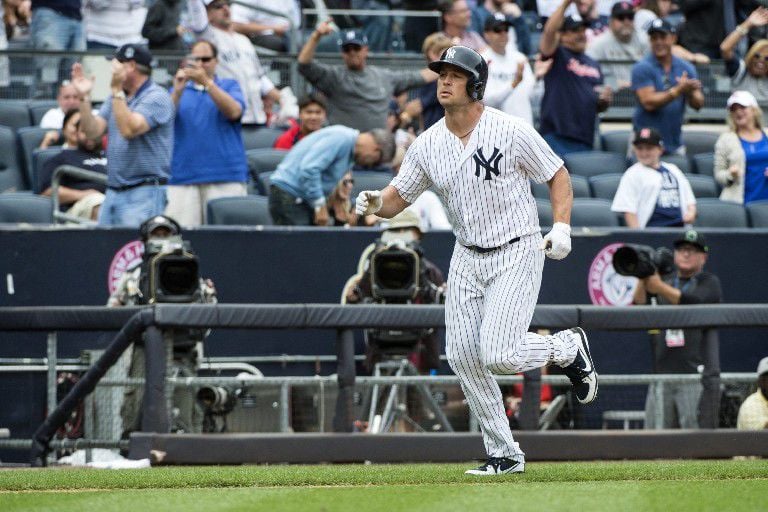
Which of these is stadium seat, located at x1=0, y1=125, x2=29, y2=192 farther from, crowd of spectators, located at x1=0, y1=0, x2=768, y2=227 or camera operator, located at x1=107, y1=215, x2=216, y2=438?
camera operator, located at x1=107, y1=215, x2=216, y2=438

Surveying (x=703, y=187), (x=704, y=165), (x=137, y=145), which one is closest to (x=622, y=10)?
(x=704, y=165)

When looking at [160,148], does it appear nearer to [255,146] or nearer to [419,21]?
[255,146]

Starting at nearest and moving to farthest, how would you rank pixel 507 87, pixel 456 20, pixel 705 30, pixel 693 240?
pixel 693 240
pixel 507 87
pixel 456 20
pixel 705 30

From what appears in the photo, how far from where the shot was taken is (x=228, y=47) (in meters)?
12.6

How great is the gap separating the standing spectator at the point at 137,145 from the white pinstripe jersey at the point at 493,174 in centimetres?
383

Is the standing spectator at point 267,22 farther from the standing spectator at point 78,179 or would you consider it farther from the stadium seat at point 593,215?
the stadium seat at point 593,215

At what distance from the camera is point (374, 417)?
29.0ft

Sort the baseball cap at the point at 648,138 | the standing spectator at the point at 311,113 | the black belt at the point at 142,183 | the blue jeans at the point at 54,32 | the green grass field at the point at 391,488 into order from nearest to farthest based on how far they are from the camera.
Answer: the green grass field at the point at 391,488 → the black belt at the point at 142,183 → the baseball cap at the point at 648,138 → the standing spectator at the point at 311,113 → the blue jeans at the point at 54,32

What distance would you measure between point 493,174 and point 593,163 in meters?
6.33

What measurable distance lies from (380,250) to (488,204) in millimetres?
2298

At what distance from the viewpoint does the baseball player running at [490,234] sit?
261 inches

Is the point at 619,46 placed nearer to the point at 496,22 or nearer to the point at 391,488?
the point at 496,22

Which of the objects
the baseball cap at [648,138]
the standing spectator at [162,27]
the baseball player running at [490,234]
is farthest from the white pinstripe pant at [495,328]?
the standing spectator at [162,27]

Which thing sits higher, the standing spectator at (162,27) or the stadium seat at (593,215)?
the standing spectator at (162,27)
